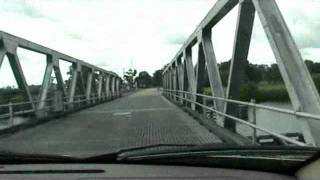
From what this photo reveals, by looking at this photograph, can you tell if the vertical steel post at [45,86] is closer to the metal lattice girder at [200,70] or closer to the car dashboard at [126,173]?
the metal lattice girder at [200,70]

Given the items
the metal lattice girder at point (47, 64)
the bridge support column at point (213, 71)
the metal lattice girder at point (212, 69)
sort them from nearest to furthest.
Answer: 1. the bridge support column at point (213, 71)
2. the metal lattice girder at point (212, 69)
3. the metal lattice girder at point (47, 64)

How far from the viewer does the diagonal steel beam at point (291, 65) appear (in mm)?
7590

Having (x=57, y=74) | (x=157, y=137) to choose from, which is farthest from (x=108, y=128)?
(x=57, y=74)

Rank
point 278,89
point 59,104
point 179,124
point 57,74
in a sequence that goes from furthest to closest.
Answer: point 57,74
point 59,104
point 179,124
point 278,89

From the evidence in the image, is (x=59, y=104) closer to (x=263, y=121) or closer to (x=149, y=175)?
(x=263, y=121)

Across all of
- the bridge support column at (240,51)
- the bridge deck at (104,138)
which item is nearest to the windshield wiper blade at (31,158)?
the bridge deck at (104,138)

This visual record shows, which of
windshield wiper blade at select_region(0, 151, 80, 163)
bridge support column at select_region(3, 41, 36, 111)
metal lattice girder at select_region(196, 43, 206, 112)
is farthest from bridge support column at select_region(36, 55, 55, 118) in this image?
windshield wiper blade at select_region(0, 151, 80, 163)

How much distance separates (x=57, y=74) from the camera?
2820 cm

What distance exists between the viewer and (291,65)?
840 centimetres

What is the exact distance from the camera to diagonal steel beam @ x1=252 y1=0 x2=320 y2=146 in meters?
7.59

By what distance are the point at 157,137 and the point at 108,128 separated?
11.1 ft

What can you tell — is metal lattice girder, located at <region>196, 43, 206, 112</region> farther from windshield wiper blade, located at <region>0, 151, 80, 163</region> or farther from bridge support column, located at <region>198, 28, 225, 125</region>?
windshield wiper blade, located at <region>0, 151, 80, 163</region>

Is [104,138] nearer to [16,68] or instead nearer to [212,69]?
[212,69]

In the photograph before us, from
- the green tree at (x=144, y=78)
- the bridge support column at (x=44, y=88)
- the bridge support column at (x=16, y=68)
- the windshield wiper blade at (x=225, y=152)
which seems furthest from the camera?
the green tree at (x=144, y=78)
